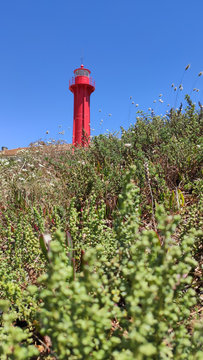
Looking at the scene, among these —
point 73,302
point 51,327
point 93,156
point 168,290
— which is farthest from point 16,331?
point 93,156

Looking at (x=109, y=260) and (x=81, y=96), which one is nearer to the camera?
(x=109, y=260)

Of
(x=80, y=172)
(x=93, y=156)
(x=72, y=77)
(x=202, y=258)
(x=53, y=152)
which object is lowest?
(x=202, y=258)

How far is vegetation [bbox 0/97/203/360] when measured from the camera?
95cm

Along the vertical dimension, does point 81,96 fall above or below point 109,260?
above

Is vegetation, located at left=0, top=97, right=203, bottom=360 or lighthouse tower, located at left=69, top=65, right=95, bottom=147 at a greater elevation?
lighthouse tower, located at left=69, top=65, right=95, bottom=147

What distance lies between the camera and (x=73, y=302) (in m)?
0.93

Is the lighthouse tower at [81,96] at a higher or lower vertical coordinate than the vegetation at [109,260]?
higher

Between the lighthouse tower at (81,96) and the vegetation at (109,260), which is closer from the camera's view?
the vegetation at (109,260)

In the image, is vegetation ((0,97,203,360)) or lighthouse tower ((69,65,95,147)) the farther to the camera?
lighthouse tower ((69,65,95,147))

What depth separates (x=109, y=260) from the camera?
1.91 meters

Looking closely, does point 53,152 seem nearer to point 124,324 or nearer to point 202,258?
point 202,258

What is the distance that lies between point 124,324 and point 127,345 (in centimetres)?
16

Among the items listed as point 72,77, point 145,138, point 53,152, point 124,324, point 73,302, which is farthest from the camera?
point 72,77

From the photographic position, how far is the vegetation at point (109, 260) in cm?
95
